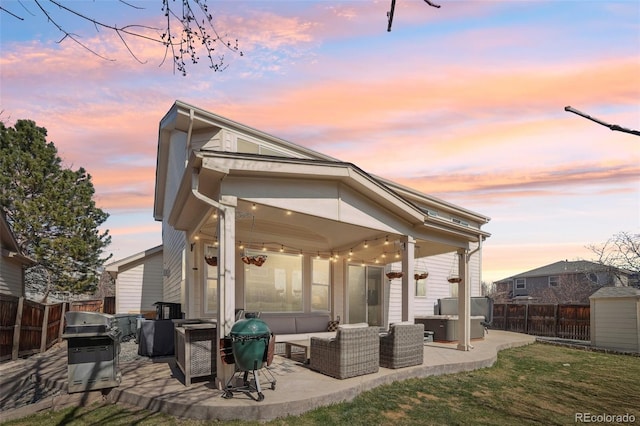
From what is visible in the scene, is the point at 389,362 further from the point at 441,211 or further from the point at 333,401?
the point at 441,211

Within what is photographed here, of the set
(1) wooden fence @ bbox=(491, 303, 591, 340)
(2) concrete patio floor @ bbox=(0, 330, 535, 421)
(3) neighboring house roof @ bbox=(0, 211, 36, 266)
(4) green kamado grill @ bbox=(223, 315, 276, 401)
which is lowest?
(1) wooden fence @ bbox=(491, 303, 591, 340)

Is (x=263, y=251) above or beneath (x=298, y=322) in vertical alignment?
above

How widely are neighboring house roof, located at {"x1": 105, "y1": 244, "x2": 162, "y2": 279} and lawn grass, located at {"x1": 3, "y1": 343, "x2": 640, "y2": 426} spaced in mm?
11671

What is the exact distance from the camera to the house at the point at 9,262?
13074mm

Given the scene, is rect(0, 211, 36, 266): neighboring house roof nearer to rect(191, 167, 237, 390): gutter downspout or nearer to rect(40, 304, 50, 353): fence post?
rect(40, 304, 50, 353): fence post

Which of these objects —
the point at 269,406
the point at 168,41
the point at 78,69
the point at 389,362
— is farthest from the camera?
the point at 389,362

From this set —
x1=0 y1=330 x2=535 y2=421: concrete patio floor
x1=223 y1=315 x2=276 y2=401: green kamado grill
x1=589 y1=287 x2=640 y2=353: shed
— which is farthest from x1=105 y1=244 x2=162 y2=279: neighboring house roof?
x1=589 y1=287 x2=640 y2=353: shed

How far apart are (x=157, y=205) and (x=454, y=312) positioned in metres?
14.0

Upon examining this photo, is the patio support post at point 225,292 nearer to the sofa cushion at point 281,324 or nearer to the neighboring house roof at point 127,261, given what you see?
the sofa cushion at point 281,324

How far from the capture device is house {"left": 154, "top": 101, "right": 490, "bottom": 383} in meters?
6.38

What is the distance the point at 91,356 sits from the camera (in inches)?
236

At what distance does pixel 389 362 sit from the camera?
7562mm

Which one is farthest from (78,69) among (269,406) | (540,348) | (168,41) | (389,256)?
(540,348)

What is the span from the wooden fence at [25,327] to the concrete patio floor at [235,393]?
101 cm
